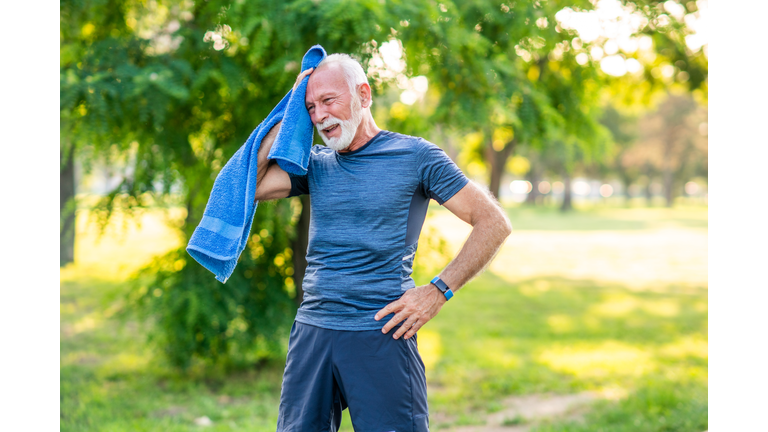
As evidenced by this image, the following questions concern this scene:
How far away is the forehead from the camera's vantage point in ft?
7.91

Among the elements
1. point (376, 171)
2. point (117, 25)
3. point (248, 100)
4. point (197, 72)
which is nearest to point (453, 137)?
point (248, 100)

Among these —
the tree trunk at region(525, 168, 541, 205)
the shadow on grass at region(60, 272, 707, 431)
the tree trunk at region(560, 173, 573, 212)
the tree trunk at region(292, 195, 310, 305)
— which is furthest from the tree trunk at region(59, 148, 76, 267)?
the tree trunk at region(560, 173, 573, 212)

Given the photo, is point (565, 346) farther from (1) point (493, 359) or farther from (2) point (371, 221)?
(2) point (371, 221)

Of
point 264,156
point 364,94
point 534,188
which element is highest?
point 534,188

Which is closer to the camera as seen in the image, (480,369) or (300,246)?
(300,246)

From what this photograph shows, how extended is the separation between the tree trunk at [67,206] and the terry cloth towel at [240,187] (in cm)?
330

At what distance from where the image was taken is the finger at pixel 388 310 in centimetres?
232

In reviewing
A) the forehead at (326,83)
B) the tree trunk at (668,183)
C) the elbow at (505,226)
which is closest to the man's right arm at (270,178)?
the forehead at (326,83)

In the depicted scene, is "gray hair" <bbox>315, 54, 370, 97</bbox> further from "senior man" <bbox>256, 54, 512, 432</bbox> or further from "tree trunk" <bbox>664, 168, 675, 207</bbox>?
"tree trunk" <bbox>664, 168, 675, 207</bbox>

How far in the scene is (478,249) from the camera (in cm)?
232

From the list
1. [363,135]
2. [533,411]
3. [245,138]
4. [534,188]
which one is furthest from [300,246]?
[534,188]

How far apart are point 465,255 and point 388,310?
1.18 ft

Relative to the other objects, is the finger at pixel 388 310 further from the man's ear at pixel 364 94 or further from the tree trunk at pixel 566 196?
the tree trunk at pixel 566 196
